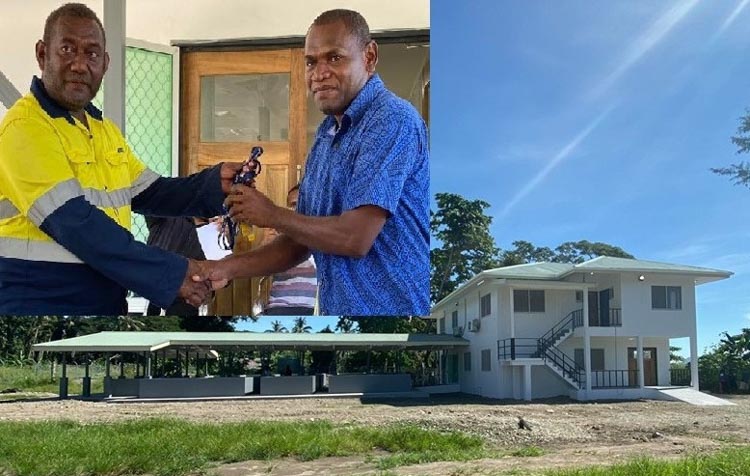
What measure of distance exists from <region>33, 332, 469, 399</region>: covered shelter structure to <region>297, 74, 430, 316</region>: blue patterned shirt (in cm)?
18

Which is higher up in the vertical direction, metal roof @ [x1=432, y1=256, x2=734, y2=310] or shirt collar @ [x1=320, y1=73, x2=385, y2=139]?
shirt collar @ [x1=320, y1=73, x2=385, y2=139]

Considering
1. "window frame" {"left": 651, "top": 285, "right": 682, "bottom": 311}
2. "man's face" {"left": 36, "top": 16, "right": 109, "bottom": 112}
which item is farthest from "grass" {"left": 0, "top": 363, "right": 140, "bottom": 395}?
"window frame" {"left": 651, "top": 285, "right": 682, "bottom": 311}

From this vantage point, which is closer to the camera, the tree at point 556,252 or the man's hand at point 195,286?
the man's hand at point 195,286

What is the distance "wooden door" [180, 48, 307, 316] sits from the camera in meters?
3.81

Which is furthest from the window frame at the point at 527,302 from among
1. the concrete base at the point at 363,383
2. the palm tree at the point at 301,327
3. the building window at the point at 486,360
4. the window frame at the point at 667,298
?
the palm tree at the point at 301,327

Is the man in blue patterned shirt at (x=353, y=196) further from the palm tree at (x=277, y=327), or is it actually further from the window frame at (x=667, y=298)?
the window frame at (x=667, y=298)

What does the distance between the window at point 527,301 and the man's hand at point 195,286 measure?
1.51 m

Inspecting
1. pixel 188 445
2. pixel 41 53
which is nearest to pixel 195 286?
pixel 188 445

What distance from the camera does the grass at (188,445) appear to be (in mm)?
3729

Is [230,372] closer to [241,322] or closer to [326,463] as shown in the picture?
[241,322]

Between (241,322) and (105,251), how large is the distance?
0.74 m

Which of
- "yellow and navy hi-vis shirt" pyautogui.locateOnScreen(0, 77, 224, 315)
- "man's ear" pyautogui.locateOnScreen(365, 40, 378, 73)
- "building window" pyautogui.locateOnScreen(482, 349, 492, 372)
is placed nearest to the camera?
"yellow and navy hi-vis shirt" pyautogui.locateOnScreen(0, 77, 224, 315)

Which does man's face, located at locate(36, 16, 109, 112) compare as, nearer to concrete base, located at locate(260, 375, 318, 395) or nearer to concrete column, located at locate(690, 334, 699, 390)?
concrete base, located at locate(260, 375, 318, 395)

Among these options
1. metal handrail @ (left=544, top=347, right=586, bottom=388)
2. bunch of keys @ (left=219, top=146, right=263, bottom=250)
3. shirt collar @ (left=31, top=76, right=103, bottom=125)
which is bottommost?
metal handrail @ (left=544, top=347, right=586, bottom=388)
